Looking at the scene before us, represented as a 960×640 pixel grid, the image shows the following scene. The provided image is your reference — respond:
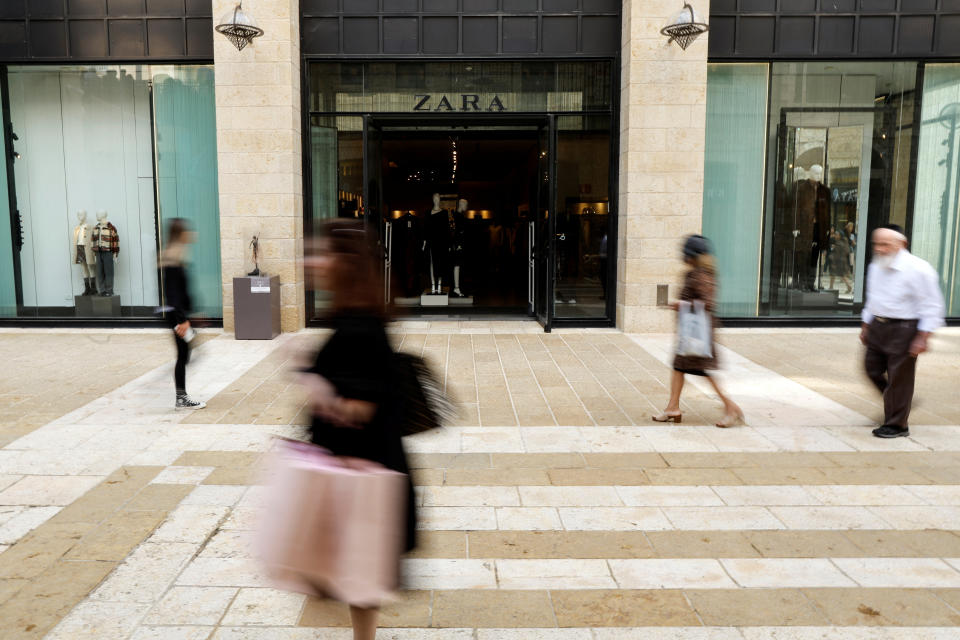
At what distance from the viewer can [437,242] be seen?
15875 millimetres

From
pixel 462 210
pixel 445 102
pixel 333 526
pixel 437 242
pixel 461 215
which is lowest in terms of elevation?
pixel 333 526

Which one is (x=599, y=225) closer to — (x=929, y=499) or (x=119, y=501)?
(x=929, y=499)

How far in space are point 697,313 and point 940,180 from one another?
8.81 metres

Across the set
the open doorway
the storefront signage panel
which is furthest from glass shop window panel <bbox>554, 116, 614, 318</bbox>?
the open doorway

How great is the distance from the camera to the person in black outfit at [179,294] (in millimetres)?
6926

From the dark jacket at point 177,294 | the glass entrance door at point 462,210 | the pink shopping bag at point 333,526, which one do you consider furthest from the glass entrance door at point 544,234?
the pink shopping bag at point 333,526

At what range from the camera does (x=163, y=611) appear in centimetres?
364

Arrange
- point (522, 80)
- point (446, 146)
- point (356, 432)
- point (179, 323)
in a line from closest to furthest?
point (356, 432)
point (179, 323)
point (522, 80)
point (446, 146)

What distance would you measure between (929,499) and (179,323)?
20.6 ft

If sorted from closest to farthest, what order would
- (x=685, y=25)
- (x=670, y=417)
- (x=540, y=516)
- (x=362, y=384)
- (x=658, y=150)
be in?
(x=362, y=384) → (x=540, y=516) → (x=670, y=417) → (x=685, y=25) → (x=658, y=150)

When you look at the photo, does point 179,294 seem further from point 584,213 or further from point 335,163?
point 584,213

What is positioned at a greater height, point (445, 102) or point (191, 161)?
point (445, 102)

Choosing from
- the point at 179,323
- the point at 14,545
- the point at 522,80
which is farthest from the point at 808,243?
the point at 14,545

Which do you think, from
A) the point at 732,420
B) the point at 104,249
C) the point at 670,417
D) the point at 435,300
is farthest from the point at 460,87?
the point at 732,420
